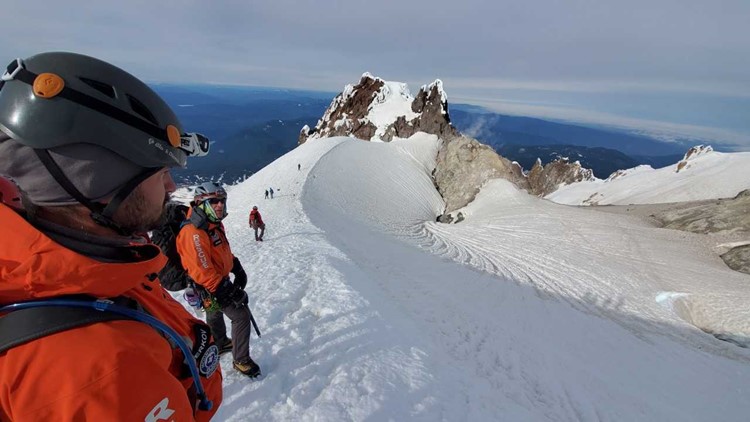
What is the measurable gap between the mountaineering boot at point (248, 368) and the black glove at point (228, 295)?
3.58 ft

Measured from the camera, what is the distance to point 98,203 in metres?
1.77

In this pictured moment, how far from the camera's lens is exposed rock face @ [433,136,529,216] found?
44.2 meters

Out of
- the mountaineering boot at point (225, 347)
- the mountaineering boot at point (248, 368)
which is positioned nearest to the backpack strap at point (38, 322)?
the mountaineering boot at point (248, 368)

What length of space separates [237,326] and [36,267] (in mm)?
4343

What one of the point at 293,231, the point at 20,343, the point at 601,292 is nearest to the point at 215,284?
the point at 20,343

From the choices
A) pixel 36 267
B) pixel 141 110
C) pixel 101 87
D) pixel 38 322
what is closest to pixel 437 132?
pixel 141 110

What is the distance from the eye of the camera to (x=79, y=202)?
1.71m

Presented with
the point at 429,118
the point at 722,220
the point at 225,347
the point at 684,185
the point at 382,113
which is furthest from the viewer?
the point at 382,113

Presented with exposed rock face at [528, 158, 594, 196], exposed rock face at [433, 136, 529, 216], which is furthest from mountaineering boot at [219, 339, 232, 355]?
exposed rock face at [528, 158, 594, 196]

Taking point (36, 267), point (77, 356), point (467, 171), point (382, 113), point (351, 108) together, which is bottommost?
point (467, 171)

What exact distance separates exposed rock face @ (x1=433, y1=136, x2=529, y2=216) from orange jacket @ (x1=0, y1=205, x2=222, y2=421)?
142 feet

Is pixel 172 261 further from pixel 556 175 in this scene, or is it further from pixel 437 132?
pixel 556 175

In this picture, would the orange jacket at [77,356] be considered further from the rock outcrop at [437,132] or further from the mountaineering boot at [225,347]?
the rock outcrop at [437,132]

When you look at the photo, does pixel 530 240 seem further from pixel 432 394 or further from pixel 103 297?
pixel 103 297
